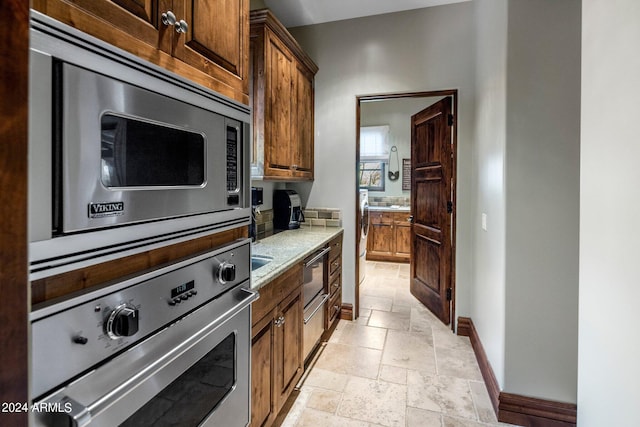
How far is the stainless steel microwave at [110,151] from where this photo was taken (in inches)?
21.9

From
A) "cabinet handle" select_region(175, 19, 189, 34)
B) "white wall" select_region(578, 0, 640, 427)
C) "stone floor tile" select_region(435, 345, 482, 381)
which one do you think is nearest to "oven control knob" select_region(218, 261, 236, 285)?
"cabinet handle" select_region(175, 19, 189, 34)

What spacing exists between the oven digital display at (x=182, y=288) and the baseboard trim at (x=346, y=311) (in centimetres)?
249

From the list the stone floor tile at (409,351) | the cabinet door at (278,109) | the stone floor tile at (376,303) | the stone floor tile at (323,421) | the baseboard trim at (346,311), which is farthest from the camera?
the stone floor tile at (376,303)

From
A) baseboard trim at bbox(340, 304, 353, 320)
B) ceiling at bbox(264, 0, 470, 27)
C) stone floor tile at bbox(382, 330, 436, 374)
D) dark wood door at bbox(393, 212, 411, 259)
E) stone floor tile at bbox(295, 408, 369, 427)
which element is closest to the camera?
stone floor tile at bbox(295, 408, 369, 427)

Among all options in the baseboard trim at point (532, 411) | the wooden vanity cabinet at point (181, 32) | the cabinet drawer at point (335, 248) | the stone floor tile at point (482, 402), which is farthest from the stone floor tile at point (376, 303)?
the wooden vanity cabinet at point (181, 32)

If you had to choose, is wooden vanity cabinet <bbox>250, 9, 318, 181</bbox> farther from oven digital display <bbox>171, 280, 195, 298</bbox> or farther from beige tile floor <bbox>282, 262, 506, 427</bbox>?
beige tile floor <bbox>282, 262, 506, 427</bbox>

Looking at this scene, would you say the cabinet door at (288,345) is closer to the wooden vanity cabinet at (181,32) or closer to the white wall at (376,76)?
the wooden vanity cabinet at (181,32)

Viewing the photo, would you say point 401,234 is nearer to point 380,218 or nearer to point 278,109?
point 380,218

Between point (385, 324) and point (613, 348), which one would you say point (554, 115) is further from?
point (385, 324)

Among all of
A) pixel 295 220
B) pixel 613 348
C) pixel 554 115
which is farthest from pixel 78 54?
pixel 295 220

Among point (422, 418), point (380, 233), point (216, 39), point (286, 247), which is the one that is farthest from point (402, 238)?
point (216, 39)

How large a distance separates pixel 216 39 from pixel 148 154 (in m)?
0.54

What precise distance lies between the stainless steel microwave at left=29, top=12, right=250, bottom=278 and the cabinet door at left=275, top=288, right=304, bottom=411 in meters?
0.89

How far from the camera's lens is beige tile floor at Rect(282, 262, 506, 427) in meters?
1.90
